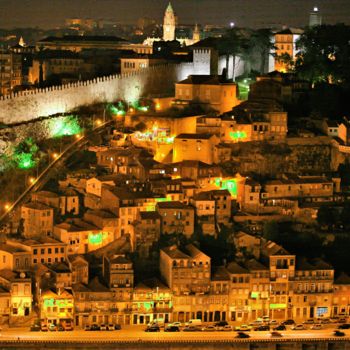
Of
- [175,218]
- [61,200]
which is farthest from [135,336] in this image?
[61,200]

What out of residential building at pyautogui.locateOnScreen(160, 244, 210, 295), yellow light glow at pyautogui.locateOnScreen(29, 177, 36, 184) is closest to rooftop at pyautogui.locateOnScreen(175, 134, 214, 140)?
yellow light glow at pyautogui.locateOnScreen(29, 177, 36, 184)

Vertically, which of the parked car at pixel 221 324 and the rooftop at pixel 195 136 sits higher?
the rooftop at pixel 195 136

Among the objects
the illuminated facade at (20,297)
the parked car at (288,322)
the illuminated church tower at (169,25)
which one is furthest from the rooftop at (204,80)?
the illuminated church tower at (169,25)

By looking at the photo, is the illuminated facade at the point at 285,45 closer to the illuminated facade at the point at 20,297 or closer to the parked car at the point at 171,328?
the parked car at the point at 171,328

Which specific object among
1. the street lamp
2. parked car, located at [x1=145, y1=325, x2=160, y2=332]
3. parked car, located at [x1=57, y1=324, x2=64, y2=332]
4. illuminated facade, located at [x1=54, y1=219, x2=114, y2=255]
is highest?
the street lamp

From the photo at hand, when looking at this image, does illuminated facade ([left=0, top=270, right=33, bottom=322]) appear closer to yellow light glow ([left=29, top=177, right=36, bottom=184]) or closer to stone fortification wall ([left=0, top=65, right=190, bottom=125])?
yellow light glow ([left=29, top=177, right=36, bottom=184])

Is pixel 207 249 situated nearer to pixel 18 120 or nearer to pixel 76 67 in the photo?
pixel 18 120
